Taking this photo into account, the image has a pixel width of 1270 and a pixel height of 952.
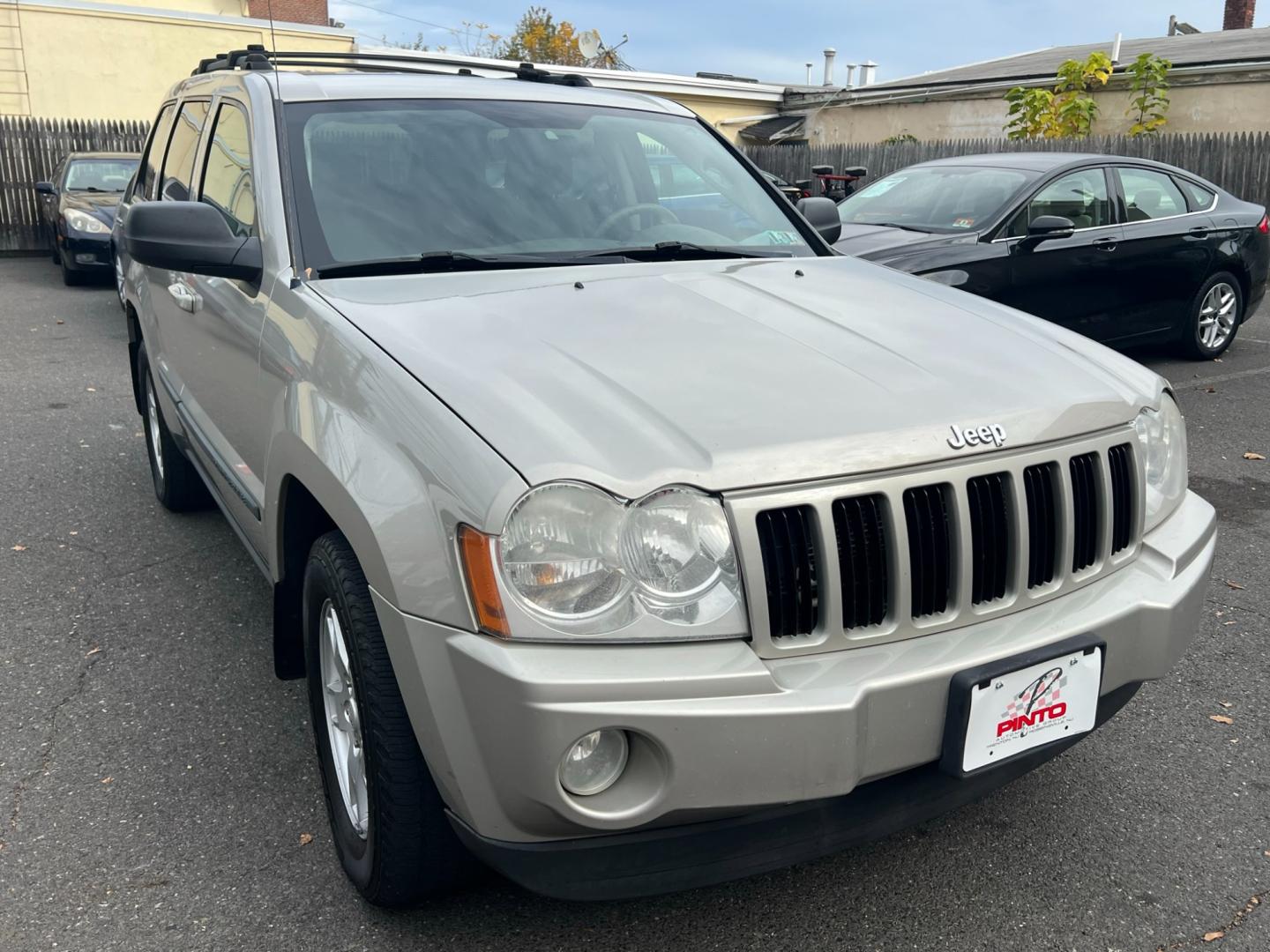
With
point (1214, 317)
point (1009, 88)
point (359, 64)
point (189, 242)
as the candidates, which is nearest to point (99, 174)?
point (359, 64)

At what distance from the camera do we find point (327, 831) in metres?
2.69

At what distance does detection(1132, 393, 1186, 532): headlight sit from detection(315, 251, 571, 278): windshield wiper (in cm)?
151

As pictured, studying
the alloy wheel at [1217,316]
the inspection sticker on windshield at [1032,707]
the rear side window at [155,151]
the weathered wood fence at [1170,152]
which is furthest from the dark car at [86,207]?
the inspection sticker on windshield at [1032,707]

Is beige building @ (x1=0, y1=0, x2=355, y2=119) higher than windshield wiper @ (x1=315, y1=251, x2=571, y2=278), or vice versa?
beige building @ (x1=0, y1=0, x2=355, y2=119)

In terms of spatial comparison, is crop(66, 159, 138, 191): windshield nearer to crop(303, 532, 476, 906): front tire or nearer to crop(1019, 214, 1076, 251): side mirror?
crop(1019, 214, 1076, 251): side mirror

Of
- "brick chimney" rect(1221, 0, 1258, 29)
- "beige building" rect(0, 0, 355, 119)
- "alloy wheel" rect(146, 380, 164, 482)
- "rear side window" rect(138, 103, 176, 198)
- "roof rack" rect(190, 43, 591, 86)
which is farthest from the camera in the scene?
"brick chimney" rect(1221, 0, 1258, 29)

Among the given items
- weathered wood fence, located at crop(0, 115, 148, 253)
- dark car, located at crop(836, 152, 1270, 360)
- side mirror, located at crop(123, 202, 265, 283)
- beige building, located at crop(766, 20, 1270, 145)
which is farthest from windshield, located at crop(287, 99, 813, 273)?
beige building, located at crop(766, 20, 1270, 145)

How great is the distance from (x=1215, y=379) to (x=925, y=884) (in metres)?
6.80

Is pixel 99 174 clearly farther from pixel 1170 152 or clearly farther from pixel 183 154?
pixel 1170 152

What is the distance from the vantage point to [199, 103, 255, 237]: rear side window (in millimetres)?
3107

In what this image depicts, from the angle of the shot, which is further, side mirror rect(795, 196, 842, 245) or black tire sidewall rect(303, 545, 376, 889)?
side mirror rect(795, 196, 842, 245)

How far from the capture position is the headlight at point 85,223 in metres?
11.7

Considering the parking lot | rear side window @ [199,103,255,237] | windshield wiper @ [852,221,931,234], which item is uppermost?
rear side window @ [199,103,255,237]

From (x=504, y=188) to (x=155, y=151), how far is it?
99.4 inches
